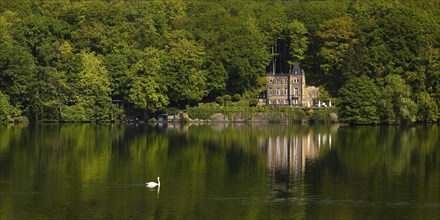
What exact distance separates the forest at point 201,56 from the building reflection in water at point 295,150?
20405mm

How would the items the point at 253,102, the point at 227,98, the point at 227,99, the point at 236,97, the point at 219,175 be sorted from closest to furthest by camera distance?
Answer: the point at 219,175 < the point at 227,98 < the point at 227,99 < the point at 236,97 < the point at 253,102

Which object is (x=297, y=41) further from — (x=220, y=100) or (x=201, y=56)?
(x=220, y=100)

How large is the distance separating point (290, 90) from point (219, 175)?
6007cm

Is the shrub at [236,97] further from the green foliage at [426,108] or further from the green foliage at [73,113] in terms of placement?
the green foliage at [426,108]

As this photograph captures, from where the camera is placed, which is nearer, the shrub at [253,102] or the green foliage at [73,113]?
the green foliage at [73,113]

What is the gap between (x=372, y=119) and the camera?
307 feet

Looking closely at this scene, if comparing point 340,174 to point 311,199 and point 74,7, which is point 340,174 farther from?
point 74,7

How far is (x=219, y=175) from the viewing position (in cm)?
4800

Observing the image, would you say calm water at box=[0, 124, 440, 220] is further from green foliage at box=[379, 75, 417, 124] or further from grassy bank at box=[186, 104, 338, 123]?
grassy bank at box=[186, 104, 338, 123]

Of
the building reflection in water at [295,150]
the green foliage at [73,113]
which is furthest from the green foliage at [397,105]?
the green foliage at [73,113]

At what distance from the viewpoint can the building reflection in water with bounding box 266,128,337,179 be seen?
171ft

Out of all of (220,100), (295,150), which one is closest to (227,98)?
(220,100)

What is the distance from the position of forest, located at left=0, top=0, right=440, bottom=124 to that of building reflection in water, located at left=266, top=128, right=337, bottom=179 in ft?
66.9

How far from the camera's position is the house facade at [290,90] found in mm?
106438
